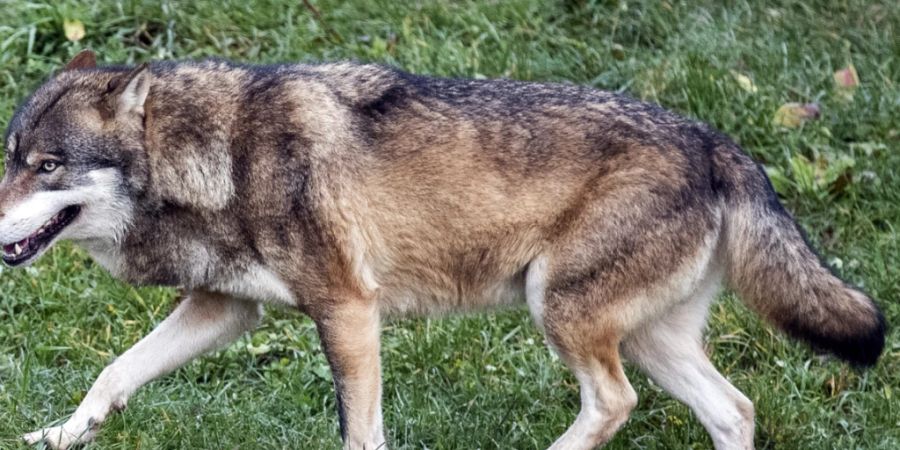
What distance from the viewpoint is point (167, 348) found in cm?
564

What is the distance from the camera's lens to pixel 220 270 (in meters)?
5.29

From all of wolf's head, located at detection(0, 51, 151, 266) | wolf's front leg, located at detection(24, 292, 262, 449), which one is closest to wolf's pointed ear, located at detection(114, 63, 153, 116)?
wolf's head, located at detection(0, 51, 151, 266)

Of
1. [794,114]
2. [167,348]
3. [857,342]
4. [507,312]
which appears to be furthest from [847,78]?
[167,348]

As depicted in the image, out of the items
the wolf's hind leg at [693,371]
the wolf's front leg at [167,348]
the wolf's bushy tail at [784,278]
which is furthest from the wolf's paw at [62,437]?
the wolf's bushy tail at [784,278]

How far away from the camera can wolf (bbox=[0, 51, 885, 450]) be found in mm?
5219

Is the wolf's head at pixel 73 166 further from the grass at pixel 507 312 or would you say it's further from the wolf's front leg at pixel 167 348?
the grass at pixel 507 312

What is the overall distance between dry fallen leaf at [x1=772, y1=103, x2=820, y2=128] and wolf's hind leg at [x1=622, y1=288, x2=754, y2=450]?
8.08 ft

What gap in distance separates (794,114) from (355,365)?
374 cm

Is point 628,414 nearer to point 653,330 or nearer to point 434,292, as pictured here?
point 653,330

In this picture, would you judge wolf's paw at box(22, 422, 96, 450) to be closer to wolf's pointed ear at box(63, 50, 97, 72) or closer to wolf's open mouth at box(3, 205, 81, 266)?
wolf's open mouth at box(3, 205, 81, 266)

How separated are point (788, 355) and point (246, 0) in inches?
167

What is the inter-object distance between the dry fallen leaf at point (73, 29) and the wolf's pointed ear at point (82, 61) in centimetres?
261

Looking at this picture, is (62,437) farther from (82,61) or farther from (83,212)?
(82,61)

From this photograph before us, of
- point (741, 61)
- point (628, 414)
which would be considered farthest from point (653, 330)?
point (741, 61)
